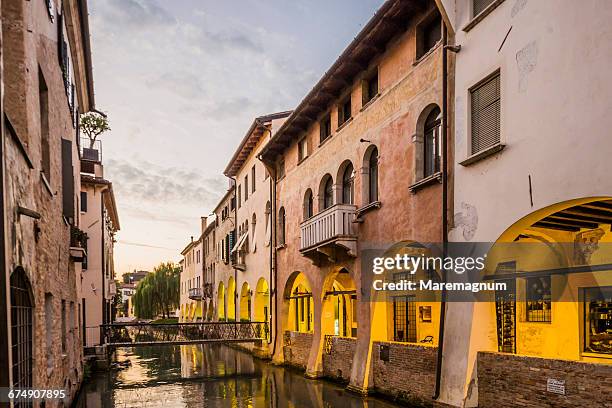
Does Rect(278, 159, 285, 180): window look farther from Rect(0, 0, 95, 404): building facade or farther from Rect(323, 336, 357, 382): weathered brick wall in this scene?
Rect(0, 0, 95, 404): building facade

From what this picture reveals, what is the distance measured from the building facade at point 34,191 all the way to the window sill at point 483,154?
767 cm

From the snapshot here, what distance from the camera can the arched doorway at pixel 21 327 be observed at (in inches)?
261

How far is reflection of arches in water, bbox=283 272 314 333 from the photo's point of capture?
76.0 ft

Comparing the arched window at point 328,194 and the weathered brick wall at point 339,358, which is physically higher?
the arched window at point 328,194

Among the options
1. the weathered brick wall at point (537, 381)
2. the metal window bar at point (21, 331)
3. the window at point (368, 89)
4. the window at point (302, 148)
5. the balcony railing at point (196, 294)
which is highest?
the window at point (368, 89)

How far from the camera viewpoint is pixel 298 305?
25.2 metres

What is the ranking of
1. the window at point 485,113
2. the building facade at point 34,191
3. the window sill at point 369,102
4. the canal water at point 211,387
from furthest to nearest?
the window sill at point 369,102 → the canal water at point 211,387 → the window at point 485,113 → the building facade at point 34,191

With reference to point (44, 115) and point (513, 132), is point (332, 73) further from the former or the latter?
point (44, 115)

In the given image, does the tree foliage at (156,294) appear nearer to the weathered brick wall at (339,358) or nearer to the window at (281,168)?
the window at (281,168)

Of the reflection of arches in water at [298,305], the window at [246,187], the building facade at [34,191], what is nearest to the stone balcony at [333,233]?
the reflection of arches in water at [298,305]

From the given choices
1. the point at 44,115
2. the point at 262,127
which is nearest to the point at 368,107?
the point at 44,115

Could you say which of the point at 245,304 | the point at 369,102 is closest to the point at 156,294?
the point at 245,304

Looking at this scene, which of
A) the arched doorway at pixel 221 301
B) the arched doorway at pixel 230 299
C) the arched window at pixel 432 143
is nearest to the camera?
the arched window at pixel 432 143

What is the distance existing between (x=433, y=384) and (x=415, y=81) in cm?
718
